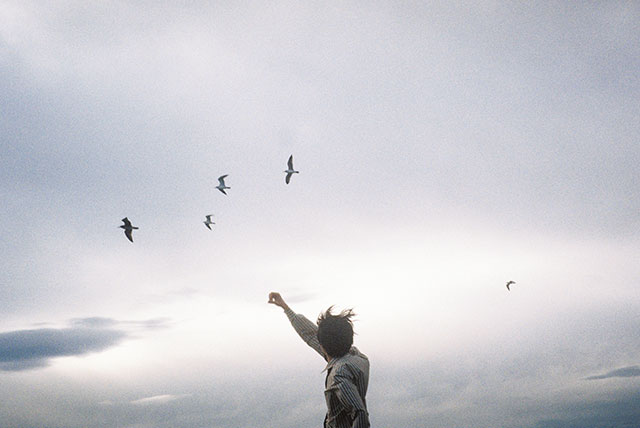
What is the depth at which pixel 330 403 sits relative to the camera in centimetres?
684

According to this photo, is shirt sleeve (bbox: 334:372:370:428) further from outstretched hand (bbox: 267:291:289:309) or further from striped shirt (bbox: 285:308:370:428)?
outstretched hand (bbox: 267:291:289:309)

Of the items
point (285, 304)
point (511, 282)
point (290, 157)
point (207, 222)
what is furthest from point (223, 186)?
point (285, 304)

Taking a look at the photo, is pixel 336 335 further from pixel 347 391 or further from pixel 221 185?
pixel 221 185

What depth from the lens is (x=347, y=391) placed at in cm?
644

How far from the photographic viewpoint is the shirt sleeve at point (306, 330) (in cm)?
848

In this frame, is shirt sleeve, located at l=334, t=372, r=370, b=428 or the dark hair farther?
the dark hair

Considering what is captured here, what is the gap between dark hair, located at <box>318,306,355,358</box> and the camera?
276 inches

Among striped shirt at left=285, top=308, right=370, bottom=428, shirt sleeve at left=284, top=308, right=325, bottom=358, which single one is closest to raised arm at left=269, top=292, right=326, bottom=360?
shirt sleeve at left=284, top=308, right=325, bottom=358

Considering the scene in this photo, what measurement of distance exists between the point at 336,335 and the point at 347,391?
0.83 meters

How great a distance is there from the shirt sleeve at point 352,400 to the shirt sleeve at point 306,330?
1.87 metres

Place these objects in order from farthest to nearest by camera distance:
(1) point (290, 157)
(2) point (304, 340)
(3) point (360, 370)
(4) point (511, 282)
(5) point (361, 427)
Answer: (4) point (511, 282), (1) point (290, 157), (2) point (304, 340), (3) point (360, 370), (5) point (361, 427)

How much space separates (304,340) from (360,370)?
1995 mm

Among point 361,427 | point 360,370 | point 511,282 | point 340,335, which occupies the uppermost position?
point 511,282

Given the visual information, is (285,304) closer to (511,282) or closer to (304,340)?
(304,340)
